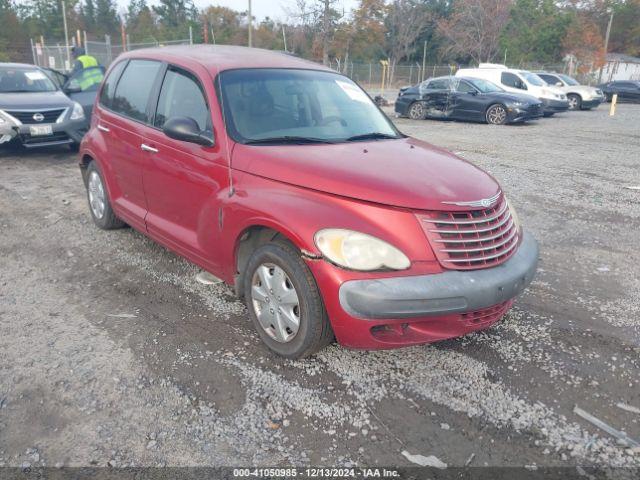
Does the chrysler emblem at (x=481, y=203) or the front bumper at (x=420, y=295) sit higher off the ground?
the chrysler emblem at (x=481, y=203)

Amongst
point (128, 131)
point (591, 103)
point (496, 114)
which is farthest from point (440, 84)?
point (128, 131)

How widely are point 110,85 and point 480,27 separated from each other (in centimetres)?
4080

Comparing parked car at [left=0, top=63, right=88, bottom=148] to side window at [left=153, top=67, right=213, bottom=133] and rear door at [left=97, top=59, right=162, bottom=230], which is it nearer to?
rear door at [left=97, top=59, right=162, bottom=230]

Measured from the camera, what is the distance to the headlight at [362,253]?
8.99 ft

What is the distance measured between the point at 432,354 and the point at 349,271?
103 centimetres

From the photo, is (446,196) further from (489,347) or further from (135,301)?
(135,301)

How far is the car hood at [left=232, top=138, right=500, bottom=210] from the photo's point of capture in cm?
289

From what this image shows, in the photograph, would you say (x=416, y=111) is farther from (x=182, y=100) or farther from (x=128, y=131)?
(x=182, y=100)

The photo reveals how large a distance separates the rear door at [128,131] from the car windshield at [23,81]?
6.10 m

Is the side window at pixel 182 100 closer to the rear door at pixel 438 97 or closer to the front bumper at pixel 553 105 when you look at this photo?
the rear door at pixel 438 97

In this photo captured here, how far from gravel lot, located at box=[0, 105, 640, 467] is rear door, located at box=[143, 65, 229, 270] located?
0.49 m

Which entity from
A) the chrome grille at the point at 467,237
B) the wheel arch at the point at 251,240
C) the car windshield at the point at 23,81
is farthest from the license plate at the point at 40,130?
the chrome grille at the point at 467,237

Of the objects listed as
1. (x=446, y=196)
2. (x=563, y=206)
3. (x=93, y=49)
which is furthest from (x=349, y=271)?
(x=93, y=49)

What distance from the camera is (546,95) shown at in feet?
64.6
